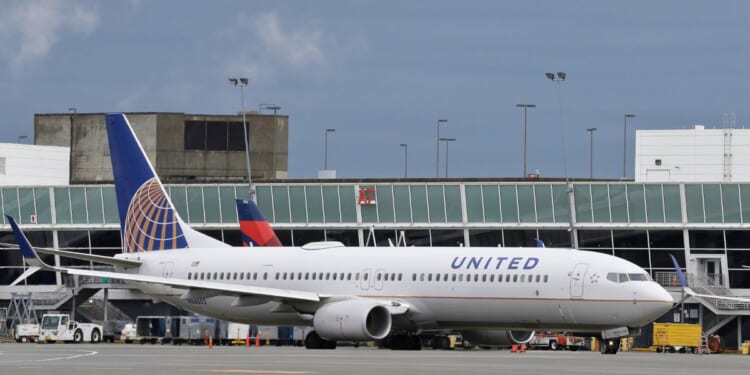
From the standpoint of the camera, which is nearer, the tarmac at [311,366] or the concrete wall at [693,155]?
the tarmac at [311,366]

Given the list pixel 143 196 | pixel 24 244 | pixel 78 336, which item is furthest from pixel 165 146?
pixel 24 244

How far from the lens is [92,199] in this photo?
103562 millimetres

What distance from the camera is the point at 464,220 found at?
322 ft

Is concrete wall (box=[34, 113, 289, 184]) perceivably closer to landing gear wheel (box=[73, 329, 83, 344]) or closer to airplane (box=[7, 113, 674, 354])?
landing gear wheel (box=[73, 329, 83, 344])

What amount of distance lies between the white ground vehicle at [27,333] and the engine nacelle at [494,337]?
3586 cm

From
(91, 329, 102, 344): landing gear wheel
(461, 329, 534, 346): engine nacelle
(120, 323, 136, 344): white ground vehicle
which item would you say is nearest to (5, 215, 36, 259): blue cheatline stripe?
(461, 329, 534, 346): engine nacelle

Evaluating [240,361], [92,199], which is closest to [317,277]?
[240,361]

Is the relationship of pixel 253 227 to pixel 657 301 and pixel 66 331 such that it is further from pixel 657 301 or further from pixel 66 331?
pixel 657 301

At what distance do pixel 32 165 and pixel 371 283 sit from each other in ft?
228

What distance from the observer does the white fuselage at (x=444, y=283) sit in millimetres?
55844

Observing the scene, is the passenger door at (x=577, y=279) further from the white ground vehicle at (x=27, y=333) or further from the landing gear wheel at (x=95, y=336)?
the white ground vehicle at (x=27, y=333)

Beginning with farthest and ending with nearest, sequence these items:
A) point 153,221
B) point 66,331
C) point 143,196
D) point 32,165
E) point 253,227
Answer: point 32,165 < point 66,331 < point 253,227 < point 153,221 < point 143,196

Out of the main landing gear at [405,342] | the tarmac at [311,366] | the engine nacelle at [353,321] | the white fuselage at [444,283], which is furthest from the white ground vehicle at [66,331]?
the tarmac at [311,366]

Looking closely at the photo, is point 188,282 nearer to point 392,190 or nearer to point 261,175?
point 392,190
